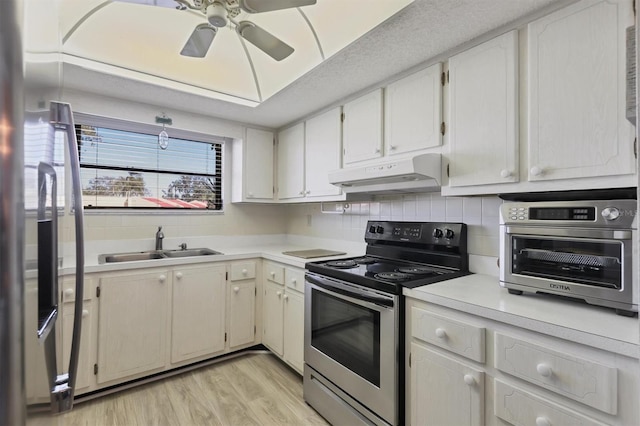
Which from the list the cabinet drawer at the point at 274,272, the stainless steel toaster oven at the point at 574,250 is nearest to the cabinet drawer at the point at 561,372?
the stainless steel toaster oven at the point at 574,250

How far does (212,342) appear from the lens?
2551 mm

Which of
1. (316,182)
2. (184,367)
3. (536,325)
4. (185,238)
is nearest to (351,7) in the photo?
(316,182)

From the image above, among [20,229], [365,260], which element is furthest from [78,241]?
[365,260]

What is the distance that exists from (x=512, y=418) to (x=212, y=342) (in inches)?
84.9

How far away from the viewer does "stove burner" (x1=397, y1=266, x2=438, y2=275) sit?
1807 millimetres

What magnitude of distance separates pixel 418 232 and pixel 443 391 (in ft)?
3.31

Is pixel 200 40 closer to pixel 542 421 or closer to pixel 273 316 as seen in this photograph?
pixel 273 316

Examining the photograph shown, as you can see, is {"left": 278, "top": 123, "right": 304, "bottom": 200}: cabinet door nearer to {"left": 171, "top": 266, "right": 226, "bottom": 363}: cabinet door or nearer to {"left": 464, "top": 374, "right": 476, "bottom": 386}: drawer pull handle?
{"left": 171, "top": 266, "right": 226, "bottom": 363}: cabinet door

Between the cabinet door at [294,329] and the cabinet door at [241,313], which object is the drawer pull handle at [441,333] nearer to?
the cabinet door at [294,329]

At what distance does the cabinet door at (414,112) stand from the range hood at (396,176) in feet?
0.38

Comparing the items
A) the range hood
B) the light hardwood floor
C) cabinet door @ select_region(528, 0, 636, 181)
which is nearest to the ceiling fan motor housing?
the range hood

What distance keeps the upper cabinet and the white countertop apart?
121 centimetres

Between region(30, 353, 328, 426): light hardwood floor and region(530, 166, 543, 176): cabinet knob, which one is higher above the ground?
region(530, 166, 543, 176): cabinet knob

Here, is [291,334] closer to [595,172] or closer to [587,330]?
[587,330]
